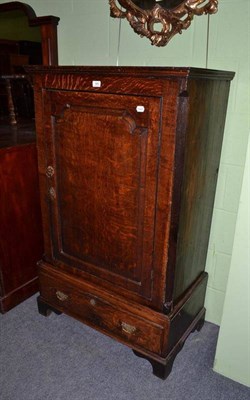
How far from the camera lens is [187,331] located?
1.70m

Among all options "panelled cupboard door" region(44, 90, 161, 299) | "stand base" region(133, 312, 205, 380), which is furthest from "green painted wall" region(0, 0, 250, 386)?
"panelled cupboard door" region(44, 90, 161, 299)

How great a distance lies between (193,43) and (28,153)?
Answer: 106 cm

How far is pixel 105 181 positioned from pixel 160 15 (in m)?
0.80

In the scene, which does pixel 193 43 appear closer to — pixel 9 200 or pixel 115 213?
pixel 115 213

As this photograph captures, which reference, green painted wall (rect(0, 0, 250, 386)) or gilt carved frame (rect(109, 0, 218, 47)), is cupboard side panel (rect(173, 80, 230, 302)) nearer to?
green painted wall (rect(0, 0, 250, 386))

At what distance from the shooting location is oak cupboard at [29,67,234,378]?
119 centimetres

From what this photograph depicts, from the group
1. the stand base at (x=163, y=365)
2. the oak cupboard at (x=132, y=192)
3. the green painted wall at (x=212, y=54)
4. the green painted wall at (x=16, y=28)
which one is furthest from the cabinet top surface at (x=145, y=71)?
the stand base at (x=163, y=365)

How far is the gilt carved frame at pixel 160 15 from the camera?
144cm

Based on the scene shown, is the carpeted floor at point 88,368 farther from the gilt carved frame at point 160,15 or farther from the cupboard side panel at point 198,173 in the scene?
the gilt carved frame at point 160,15

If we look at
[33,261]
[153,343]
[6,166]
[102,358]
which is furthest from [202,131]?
[33,261]

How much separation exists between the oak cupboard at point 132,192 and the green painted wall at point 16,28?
0.83 metres

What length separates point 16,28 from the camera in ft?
7.11

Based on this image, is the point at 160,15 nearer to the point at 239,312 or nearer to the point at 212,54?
the point at 212,54

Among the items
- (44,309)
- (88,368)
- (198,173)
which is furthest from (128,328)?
(198,173)
